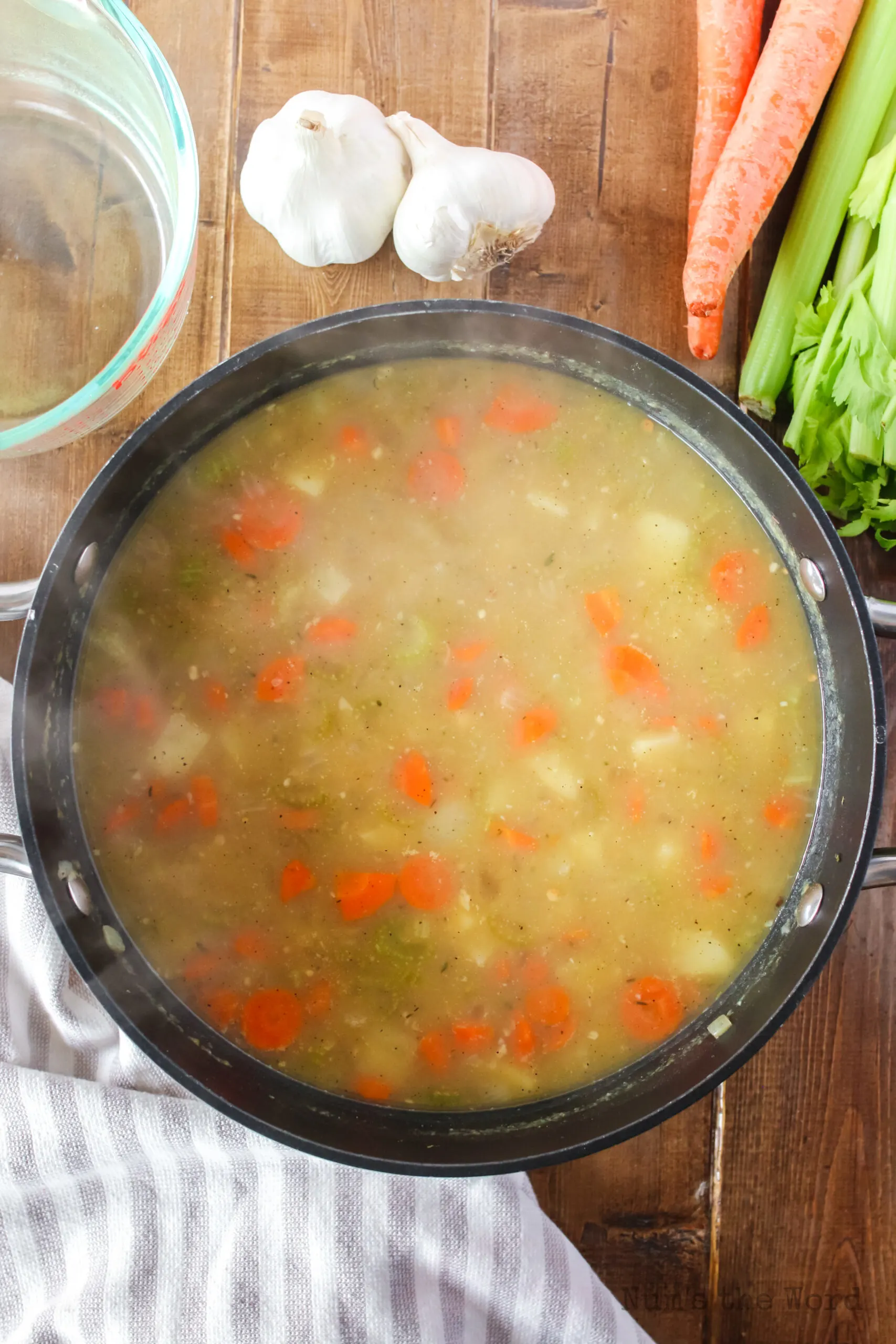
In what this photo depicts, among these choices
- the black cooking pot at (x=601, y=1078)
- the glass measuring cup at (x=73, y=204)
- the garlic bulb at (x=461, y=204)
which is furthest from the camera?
the glass measuring cup at (x=73, y=204)

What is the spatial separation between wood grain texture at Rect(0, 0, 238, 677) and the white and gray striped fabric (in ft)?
0.87

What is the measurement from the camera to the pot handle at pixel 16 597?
1.61 meters

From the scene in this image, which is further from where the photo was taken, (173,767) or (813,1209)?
(813,1209)

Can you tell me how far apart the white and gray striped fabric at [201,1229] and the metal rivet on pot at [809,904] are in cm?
59

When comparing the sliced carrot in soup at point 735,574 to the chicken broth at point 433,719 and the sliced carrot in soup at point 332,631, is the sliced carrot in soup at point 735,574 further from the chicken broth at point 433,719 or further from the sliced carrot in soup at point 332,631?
the sliced carrot in soup at point 332,631

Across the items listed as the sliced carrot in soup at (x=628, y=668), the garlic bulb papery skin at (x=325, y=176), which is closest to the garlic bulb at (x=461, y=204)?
the garlic bulb papery skin at (x=325, y=176)

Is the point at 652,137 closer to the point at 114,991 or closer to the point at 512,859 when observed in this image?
the point at 512,859

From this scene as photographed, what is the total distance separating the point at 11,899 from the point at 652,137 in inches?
61.6

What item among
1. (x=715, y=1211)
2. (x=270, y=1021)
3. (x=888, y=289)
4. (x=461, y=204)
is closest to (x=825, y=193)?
(x=888, y=289)

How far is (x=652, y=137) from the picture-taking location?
1.79 metres

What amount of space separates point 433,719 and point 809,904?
621 millimetres

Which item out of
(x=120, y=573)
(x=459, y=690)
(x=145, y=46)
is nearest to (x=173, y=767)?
(x=120, y=573)

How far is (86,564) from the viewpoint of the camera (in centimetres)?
161

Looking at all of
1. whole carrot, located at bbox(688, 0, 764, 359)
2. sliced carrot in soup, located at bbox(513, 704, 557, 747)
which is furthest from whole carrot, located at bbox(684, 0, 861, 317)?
sliced carrot in soup, located at bbox(513, 704, 557, 747)
